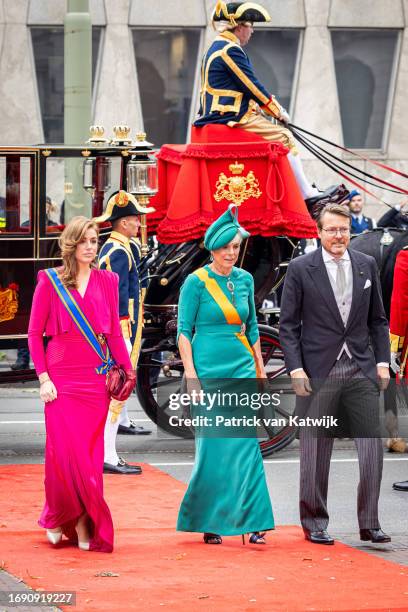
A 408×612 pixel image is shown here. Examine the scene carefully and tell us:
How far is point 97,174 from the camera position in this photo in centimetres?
1214

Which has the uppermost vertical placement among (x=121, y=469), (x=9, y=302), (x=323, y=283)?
(x=323, y=283)

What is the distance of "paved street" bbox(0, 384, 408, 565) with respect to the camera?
960cm

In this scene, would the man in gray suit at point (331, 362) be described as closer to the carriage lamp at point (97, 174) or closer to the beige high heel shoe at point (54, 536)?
the beige high heel shoe at point (54, 536)

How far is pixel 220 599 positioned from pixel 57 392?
1829 mm

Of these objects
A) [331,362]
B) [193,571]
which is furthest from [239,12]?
[193,571]

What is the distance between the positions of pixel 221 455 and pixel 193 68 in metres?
17.6

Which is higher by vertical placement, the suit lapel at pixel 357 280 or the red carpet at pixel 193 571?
the suit lapel at pixel 357 280

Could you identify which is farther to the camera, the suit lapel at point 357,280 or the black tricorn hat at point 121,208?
the black tricorn hat at point 121,208

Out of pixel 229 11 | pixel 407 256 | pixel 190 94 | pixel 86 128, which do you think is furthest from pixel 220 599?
pixel 190 94

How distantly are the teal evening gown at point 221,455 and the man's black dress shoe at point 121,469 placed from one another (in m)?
2.44

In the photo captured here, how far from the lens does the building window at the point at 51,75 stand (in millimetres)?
25125

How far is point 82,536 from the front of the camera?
8547mm

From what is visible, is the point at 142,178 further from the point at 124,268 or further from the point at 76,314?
the point at 76,314

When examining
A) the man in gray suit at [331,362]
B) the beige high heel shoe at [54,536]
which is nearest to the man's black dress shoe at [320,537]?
the man in gray suit at [331,362]
